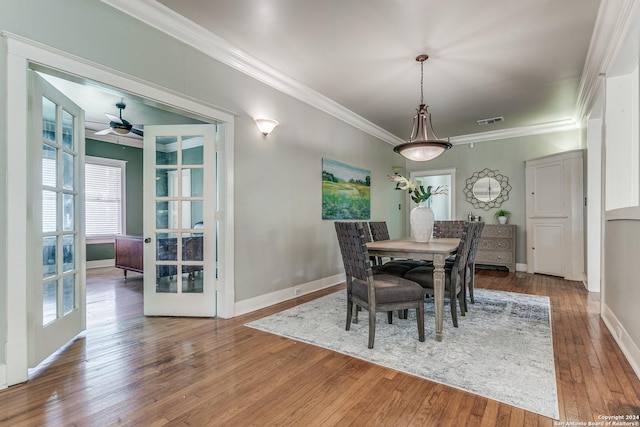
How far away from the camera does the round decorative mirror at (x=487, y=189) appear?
6.09 metres

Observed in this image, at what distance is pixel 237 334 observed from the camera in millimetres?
2713

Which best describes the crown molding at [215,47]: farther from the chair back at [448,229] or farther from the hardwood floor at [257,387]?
the hardwood floor at [257,387]

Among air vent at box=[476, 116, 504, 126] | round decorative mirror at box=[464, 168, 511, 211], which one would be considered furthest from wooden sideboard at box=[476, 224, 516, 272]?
air vent at box=[476, 116, 504, 126]

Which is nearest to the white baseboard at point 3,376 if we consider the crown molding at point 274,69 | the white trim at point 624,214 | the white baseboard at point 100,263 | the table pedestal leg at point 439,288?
the crown molding at point 274,69

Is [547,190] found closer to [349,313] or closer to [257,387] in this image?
[349,313]

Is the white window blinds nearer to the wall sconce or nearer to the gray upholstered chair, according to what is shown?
the wall sconce

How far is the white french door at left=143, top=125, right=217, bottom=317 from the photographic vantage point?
3191 millimetres

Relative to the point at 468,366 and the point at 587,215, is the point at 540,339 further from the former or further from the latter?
the point at 587,215

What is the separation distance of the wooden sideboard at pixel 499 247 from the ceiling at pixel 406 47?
212 centimetres

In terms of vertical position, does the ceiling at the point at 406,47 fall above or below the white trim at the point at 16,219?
above

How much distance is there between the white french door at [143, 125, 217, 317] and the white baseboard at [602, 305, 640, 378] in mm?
3381

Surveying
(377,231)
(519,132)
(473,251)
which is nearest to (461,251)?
(473,251)

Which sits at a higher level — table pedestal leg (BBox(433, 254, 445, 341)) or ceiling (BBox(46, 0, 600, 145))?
ceiling (BBox(46, 0, 600, 145))

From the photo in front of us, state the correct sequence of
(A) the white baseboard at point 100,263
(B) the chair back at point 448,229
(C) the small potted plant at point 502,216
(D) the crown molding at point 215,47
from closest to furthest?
1. (D) the crown molding at point 215,47
2. (B) the chair back at point 448,229
3. (C) the small potted plant at point 502,216
4. (A) the white baseboard at point 100,263
